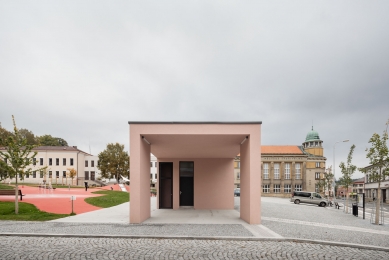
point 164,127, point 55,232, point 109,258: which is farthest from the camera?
point 164,127

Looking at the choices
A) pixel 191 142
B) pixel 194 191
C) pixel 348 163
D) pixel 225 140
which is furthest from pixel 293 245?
pixel 348 163

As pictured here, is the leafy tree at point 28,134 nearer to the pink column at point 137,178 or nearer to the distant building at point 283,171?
the distant building at point 283,171

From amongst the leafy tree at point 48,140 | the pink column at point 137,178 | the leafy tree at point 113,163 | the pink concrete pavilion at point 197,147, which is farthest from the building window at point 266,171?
the pink column at point 137,178

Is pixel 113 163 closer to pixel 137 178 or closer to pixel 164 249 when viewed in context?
pixel 137 178

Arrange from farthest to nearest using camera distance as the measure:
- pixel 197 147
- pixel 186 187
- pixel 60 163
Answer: pixel 60 163 < pixel 186 187 < pixel 197 147

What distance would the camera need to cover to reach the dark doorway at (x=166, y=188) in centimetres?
2033

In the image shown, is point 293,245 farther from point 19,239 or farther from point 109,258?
point 19,239

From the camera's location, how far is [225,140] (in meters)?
14.0

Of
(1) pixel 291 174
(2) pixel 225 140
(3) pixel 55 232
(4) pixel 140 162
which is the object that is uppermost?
(2) pixel 225 140

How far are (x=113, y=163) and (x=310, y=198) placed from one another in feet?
146

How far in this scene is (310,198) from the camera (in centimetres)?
3291

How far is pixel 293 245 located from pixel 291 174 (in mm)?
61620

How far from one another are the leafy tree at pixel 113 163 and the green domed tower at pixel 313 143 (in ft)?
163

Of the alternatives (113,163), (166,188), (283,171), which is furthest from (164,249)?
(283,171)
